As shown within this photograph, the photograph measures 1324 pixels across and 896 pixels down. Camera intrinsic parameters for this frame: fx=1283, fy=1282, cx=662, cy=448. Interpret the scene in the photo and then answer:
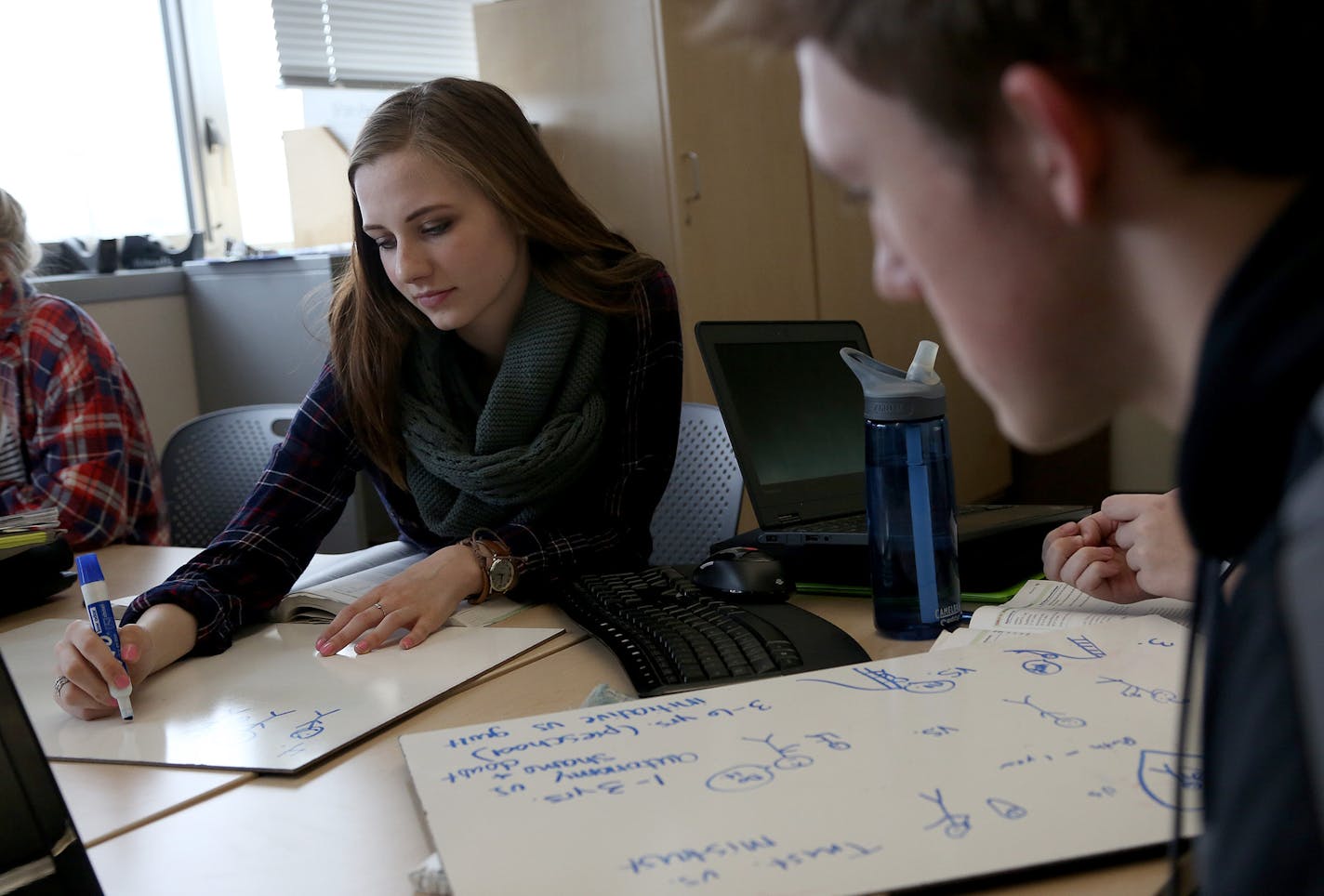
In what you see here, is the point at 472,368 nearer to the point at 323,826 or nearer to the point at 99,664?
the point at 99,664

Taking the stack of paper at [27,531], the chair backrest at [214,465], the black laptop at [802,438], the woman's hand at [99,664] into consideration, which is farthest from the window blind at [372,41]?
the woman's hand at [99,664]

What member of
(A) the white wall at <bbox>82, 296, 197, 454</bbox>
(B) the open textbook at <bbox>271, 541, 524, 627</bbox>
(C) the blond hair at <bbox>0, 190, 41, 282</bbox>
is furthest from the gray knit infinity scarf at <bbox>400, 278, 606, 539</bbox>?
(A) the white wall at <bbox>82, 296, 197, 454</bbox>

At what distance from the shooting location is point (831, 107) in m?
0.48

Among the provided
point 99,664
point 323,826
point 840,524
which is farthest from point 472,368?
point 323,826

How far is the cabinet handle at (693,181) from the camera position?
3.08 m

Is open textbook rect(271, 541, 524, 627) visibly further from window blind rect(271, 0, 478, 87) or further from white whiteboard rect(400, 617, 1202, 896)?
window blind rect(271, 0, 478, 87)

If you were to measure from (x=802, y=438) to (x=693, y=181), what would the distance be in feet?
5.98

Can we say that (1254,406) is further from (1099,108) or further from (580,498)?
(580,498)

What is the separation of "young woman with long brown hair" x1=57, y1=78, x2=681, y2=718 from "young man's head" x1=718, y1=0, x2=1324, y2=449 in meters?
0.96

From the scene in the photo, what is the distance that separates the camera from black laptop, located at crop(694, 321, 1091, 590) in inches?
49.9

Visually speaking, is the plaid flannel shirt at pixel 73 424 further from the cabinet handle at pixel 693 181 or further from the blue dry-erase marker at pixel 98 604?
the cabinet handle at pixel 693 181

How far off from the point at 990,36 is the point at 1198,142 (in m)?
0.07

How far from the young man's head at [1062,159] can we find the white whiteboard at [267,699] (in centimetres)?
63

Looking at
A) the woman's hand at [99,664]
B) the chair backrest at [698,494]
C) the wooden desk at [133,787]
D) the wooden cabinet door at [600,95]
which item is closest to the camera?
the wooden desk at [133,787]
